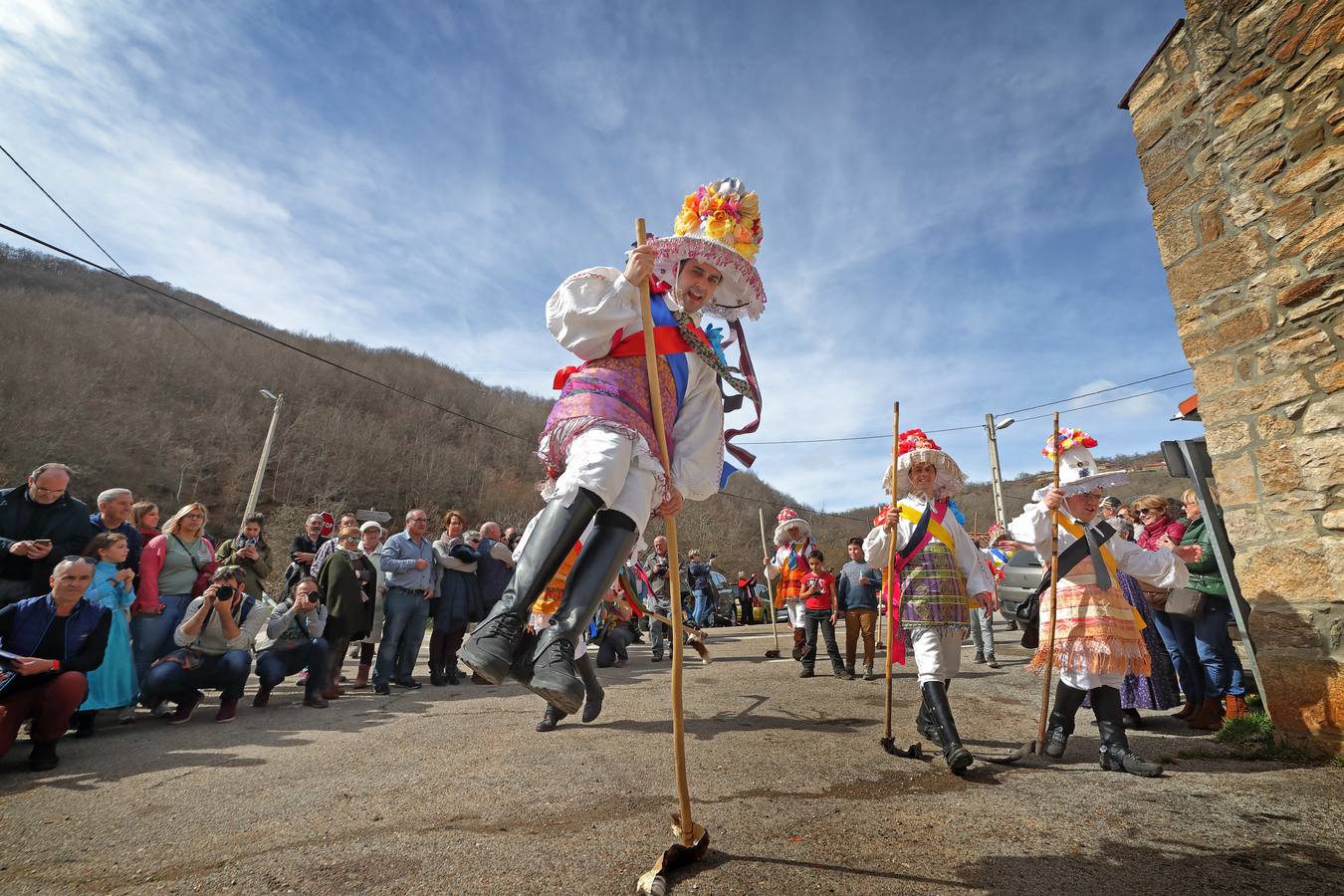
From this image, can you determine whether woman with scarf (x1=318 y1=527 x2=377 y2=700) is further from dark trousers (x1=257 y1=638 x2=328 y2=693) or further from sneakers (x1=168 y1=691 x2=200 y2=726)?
sneakers (x1=168 y1=691 x2=200 y2=726)

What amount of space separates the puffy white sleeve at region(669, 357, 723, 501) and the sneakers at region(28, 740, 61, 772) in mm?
3772

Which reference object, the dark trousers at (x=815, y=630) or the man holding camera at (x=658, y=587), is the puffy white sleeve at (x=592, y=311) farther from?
the man holding camera at (x=658, y=587)

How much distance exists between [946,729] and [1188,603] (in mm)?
2766

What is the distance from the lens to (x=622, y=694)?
5.64 metres

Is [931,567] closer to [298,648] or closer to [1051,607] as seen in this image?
[1051,607]

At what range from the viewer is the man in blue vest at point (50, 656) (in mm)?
3438

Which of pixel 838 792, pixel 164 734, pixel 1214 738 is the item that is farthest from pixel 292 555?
pixel 1214 738

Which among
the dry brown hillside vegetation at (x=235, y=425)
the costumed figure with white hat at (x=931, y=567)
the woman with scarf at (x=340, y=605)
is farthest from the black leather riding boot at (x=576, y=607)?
the dry brown hillside vegetation at (x=235, y=425)

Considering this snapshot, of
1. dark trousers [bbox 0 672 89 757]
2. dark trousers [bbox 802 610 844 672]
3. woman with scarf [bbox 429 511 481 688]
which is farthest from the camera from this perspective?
dark trousers [bbox 802 610 844 672]

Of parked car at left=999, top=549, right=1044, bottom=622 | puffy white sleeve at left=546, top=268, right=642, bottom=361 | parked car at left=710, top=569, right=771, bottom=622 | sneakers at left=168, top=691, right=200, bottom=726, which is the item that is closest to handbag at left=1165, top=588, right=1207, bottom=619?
puffy white sleeve at left=546, top=268, right=642, bottom=361

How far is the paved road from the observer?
79.9 inches

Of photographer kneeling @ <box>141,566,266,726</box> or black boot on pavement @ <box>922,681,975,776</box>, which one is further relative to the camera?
photographer kneeling @ <box>141,566,266,726</box>

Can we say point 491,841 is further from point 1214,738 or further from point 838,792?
point 1214,738

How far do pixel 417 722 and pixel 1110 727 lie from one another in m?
4.33
